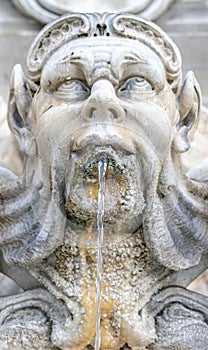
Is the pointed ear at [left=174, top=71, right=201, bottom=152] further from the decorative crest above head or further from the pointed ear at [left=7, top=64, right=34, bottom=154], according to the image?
the pointed ear at [left=7, top=64, right=34, bottom=154]

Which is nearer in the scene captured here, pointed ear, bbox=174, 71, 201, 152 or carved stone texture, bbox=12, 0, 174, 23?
pointed ear, bbox=174, 71, 201, 152

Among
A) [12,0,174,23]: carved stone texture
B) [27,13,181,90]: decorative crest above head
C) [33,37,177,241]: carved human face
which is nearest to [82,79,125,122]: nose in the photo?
[33,37,177,241]: carved human face

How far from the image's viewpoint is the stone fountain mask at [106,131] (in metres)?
1.99

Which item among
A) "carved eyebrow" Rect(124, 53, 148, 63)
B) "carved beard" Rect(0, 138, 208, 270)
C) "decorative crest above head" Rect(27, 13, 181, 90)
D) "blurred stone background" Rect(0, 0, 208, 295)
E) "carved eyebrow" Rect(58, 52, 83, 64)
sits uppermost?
"blurred stone background" Rect(0, 0, 208, 295)

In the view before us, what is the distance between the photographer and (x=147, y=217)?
6.78 ft

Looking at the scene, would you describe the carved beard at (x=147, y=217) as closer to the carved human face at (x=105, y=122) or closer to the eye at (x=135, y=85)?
the carved human face at (x=105, y=122)

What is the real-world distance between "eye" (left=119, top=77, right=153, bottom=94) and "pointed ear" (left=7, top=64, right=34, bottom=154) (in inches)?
10.2

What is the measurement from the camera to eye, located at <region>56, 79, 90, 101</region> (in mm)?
2053

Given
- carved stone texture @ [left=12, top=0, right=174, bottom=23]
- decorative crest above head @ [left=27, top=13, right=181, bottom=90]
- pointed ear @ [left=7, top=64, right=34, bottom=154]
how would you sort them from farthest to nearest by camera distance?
carved stone texture @ [left=12, top=0, right=174, bottom=23] → pointed ear @ [left=7, top=64, right=34, bottom=154] → decorative crest above head @ [left=27, top=13, right=181, bottom=90]

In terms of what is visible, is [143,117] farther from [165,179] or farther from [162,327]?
[162,327]

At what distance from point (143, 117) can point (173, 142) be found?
0.14 m

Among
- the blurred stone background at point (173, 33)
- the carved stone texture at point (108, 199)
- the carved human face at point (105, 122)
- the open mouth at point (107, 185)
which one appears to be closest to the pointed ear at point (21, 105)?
the carved stone texture at point (108, 199)

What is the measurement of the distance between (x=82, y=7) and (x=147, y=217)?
0.76m

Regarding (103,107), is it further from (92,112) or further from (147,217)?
(147,217)
